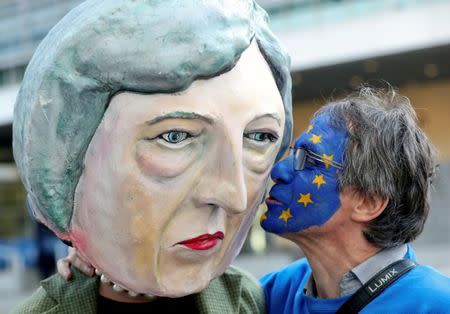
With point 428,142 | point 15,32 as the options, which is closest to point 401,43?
point 15,32

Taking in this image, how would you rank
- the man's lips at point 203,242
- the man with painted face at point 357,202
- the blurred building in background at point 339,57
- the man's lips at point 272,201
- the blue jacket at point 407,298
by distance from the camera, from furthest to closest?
the blurred building in background at point 339,57 → the man's lips at point 272,201 → the man with painted face at point 357,202 → the blue jacket at point 407,298 → the man's lips at point 203,242

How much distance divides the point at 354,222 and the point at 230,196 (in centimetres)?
59

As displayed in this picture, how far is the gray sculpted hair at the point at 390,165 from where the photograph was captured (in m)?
2.12

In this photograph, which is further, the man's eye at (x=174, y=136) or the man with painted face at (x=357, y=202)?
the man with painted face at (x=357, y=202)

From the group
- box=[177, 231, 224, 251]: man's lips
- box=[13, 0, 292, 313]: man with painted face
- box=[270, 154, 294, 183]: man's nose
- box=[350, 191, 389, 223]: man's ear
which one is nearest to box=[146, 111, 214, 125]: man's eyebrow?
box=[13, 0, 292, 313]: man with painted face

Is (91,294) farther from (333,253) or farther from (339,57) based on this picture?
(339,57)

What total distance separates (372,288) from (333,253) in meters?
0.18

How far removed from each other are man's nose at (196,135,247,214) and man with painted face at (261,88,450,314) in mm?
465

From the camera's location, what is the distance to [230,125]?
1.75 m

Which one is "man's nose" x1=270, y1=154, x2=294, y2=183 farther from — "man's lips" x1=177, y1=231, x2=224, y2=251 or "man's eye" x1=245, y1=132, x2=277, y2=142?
"man's lips" x1=177, y1=231, x2=224, y2=251

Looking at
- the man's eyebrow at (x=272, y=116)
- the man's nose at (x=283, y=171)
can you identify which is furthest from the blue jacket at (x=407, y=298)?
the man's eyebrow at (x=272, y=116)

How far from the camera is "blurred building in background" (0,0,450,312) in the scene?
40.4 ft

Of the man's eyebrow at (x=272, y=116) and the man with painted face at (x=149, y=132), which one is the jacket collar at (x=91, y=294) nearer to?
the man with painted face at (x=149, y=132)

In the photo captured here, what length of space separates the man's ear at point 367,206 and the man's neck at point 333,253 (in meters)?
0.07
